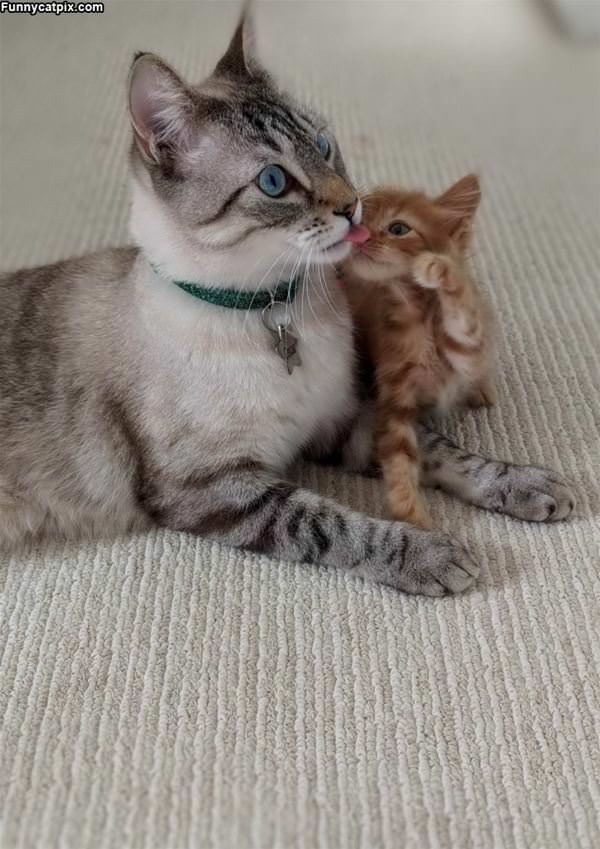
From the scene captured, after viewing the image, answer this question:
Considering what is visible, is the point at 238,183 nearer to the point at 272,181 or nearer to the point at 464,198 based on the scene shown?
the point at 272,181

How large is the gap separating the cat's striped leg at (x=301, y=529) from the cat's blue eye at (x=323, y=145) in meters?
0.38

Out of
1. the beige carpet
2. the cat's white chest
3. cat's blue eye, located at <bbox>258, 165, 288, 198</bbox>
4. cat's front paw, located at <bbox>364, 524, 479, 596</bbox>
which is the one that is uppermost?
cat's blue eye, located at <bbox>258, 165, 288, 198</bbox>

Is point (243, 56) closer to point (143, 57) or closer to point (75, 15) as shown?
point (143, 57)

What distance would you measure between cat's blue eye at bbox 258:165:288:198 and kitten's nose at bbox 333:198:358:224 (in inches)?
2.6

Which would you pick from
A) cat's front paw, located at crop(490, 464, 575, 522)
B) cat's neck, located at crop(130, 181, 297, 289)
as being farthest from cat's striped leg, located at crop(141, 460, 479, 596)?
cat's neck, located at crop(130, 181, 297, 289)

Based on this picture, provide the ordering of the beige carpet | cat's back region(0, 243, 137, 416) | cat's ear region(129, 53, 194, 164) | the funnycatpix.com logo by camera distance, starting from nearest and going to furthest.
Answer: the beige carpet → cat's ear region(129, 53, 194, 164) → cat's back region(0, 243, 137, 416) → the funnycatpix.com logo

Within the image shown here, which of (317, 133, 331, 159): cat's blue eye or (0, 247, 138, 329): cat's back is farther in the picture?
(0, 247, 138, 329): cat's back

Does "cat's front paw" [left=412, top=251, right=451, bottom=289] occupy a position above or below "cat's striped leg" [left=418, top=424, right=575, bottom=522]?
above

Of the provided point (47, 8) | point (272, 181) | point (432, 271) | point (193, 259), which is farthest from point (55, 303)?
point (47, 8)

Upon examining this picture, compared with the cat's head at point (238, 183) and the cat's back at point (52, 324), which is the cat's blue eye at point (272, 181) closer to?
the cat's head at point (238, 183)

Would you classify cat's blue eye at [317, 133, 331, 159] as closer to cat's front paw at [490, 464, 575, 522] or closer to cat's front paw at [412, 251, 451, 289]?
cat's front paw at [412, 251, 451, 289]

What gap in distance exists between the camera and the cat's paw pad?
3.63 ft

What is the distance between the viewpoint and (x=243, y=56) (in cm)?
115

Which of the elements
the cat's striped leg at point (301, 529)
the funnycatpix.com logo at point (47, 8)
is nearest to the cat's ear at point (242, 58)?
the cat's striped leg at point (301, 529)
